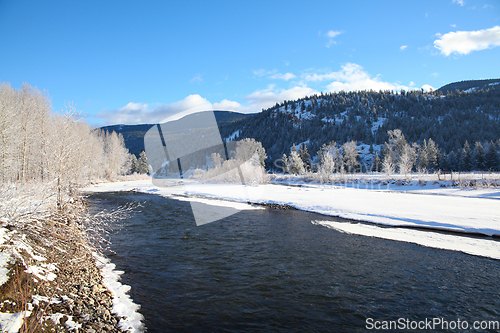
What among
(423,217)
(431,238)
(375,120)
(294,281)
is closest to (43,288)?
(294,281)

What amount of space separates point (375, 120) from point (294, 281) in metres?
145

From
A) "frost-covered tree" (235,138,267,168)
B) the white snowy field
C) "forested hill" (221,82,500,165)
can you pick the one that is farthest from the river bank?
"forested hill" (221,82,500,165)

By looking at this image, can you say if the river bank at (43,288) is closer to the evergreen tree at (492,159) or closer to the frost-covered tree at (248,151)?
the frost-covered tree at (248,151)

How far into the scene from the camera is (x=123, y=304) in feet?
19.6

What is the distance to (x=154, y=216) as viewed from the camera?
17734mm

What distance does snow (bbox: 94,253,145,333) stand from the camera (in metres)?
5.18

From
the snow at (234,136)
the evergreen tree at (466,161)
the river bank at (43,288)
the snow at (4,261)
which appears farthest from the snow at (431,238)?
the snow at (234,136)

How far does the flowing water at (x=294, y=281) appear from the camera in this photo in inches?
228

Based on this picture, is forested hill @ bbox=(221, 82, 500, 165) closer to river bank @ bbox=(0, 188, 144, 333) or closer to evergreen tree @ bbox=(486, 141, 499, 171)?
evergreen tree @ bbox=(486, 141, 499, 171)

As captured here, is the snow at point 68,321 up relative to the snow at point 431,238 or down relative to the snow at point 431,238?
up

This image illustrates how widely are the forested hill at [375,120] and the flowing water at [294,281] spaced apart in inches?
3516

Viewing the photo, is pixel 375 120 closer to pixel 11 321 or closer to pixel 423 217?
pixel 423 217

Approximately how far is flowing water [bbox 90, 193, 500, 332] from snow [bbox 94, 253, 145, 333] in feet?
0.68

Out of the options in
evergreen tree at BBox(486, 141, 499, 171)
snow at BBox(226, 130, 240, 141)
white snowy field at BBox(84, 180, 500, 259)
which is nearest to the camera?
white snowy field at BBox(84, 180, 500, 259)
